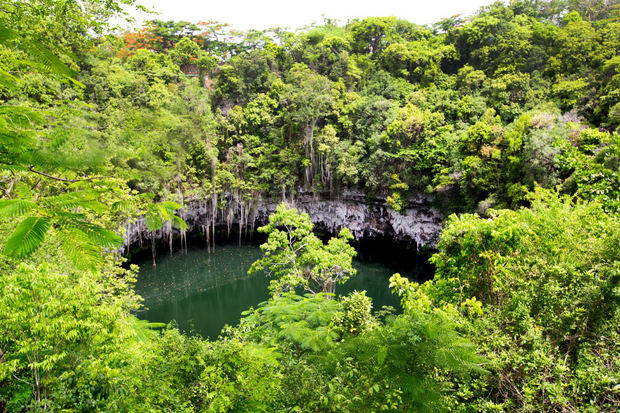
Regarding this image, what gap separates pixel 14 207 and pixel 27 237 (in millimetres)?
126

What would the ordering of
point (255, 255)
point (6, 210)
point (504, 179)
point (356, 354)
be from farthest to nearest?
1. point (255, 255)
2. point (504, 179)
3. point (356, 354)
4. point (6, 210)

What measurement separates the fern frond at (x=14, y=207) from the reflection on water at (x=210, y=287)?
10.3 metres

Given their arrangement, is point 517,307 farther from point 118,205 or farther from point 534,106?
point 534,106

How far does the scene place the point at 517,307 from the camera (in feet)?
10.6

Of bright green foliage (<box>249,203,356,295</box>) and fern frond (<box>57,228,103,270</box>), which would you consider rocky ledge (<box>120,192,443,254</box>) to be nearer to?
bright green foliage (<box>249,203,356,295</box>)

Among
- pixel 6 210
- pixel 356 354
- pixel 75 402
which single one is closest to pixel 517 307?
pixel 356 354

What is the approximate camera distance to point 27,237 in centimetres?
82

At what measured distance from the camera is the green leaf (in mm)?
786

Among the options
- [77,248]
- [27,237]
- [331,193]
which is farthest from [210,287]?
[27,237]

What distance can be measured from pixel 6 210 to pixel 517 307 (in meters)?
3.96

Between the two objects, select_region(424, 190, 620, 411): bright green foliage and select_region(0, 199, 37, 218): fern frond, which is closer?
select_region(0, 199, 37, 218): fern frond

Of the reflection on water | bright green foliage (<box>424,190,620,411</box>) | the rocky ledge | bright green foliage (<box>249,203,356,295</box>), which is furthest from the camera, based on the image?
the rocky ledge

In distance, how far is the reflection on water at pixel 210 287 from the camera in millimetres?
11750

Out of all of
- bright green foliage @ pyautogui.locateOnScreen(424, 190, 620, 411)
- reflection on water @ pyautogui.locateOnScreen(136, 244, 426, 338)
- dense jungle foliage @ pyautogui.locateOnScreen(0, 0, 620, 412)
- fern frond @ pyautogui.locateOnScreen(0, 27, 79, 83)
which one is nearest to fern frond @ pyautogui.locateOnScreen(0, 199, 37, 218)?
dense jungle foliage @ pyautogui.locateOnScreen(0, 0, 620, 412)
